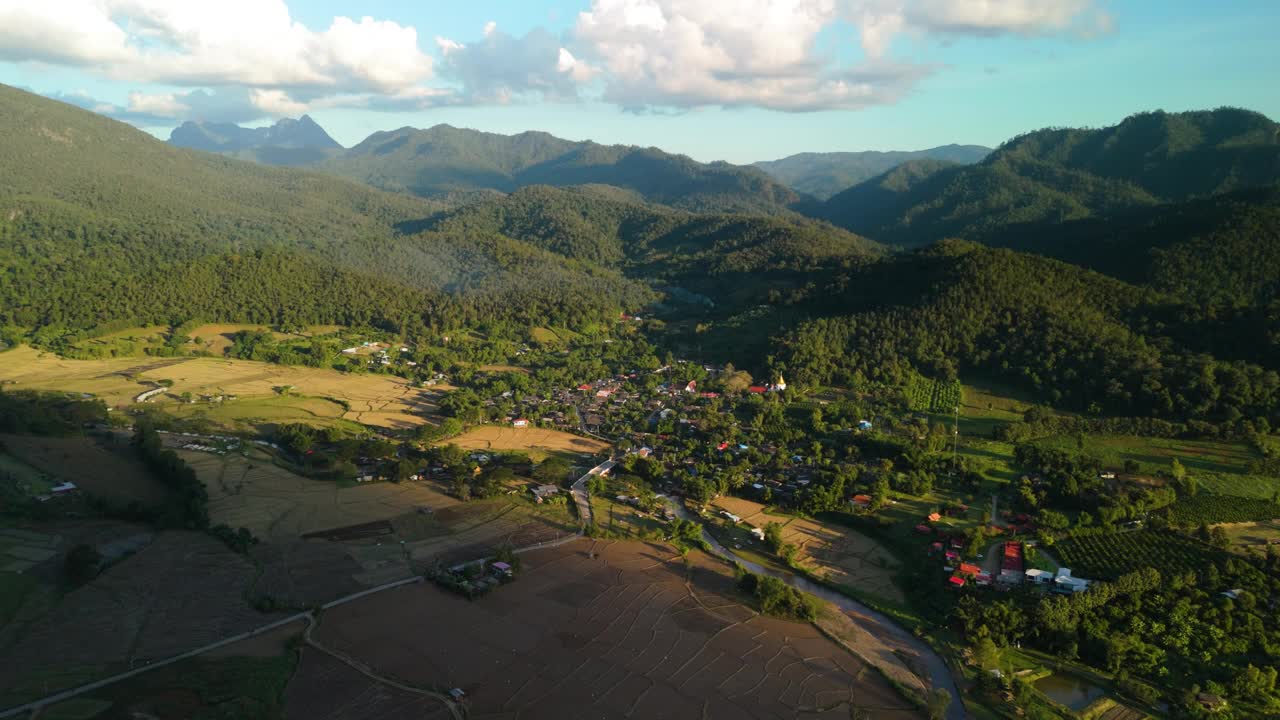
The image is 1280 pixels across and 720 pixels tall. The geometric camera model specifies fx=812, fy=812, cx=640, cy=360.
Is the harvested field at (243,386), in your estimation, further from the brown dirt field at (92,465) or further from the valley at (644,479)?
the brown dirt field at (92,465)

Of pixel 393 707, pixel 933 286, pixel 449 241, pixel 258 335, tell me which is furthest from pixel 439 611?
pixel 449 241

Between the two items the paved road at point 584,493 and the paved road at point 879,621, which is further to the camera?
the paved road at point 584,493

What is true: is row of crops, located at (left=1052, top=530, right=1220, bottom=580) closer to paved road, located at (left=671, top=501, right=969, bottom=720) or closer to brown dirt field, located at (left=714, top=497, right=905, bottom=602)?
brown dirt field, located at (left=714, top=497, right=905, bottom=602)

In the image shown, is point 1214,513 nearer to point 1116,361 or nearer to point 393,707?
point 1116,361

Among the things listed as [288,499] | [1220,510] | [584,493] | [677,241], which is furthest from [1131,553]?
[677,241]

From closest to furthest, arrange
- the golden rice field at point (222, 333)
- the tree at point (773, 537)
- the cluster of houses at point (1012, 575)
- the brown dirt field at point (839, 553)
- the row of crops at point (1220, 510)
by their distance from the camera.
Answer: the cluster of houses at point (1012, 575) → the brown dirt field at point (839, 553) → the row of crops at point (1220, 510) → the tree at point (773, 537) → the golden rice field at point (222, 333)

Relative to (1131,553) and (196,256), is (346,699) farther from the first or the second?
(196,256)

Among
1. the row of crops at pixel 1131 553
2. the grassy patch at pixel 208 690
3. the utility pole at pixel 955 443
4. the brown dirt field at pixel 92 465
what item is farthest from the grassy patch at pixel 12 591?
the utility pole at pixel 955 443

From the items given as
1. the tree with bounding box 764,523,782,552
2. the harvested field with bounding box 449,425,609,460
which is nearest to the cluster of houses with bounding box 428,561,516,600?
the tree with bounding box 764,523,782,552
